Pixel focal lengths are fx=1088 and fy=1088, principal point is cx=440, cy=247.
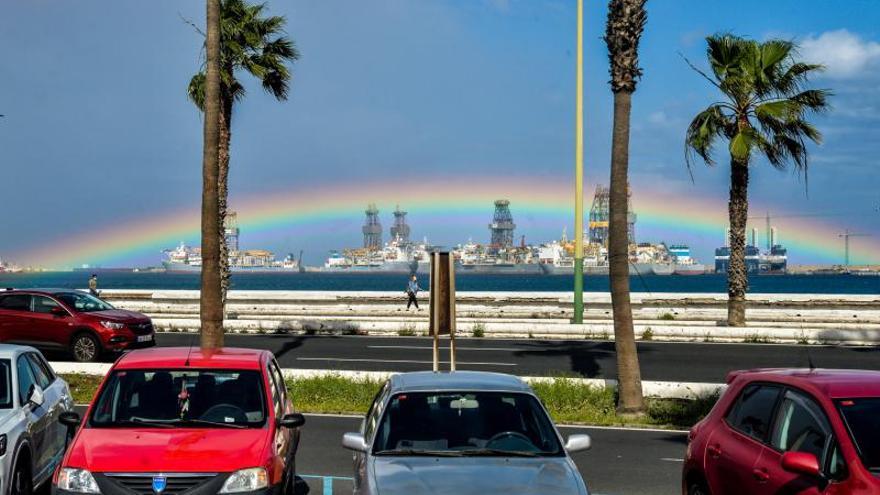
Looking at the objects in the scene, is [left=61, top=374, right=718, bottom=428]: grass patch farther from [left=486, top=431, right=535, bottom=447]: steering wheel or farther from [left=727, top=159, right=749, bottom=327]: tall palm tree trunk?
[left=727, top=159, right=749, bottom=327]: tall palm tree trunk

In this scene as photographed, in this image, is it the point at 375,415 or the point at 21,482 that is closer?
the point at 375,415

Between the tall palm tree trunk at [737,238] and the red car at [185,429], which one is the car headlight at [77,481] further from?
the tall palm tree trunk at [737,238]

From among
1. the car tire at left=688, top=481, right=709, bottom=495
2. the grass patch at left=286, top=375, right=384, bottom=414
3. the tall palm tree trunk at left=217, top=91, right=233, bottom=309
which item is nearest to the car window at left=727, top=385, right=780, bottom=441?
the car tire at left=688, top=481, right=709, bottom=495

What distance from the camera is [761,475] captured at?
24.0 feet

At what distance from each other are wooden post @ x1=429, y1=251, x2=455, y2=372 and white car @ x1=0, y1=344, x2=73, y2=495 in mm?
5302

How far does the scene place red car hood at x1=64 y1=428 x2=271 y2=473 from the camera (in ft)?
26.4

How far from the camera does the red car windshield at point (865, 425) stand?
6.54 metres

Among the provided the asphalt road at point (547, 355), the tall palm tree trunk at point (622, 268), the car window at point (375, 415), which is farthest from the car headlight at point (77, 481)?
the asphalt road at point (547, 355)

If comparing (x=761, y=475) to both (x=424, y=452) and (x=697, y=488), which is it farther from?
(x=424, y=452)

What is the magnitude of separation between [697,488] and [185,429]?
416 cm

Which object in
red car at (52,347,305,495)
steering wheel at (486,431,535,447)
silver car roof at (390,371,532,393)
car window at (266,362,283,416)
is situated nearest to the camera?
steering wheel at (486,431,535,447)

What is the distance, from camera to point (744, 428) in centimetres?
804

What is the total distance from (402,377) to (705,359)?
58.0ft

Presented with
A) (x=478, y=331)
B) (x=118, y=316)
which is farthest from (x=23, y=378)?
(x=478, y=331)
